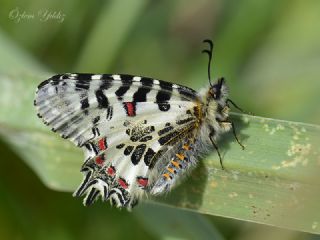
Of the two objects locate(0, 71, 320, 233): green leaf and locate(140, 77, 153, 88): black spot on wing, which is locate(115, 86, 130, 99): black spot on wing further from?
locate(0, 71, 320, 233): green leaf

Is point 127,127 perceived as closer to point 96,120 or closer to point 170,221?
point 96,120

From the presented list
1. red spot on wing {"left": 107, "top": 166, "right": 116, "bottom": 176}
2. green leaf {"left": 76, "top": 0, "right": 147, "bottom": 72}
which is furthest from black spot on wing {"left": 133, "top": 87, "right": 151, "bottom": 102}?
green leaf {"left": 76, "top": 0, "right": 147, "bottom": 72}

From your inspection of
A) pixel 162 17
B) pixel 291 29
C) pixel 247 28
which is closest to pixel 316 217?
pixel 247 28

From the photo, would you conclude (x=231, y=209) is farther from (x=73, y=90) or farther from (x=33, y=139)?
(x=33, y=139)

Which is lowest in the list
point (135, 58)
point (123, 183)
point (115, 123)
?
point (123, 183)

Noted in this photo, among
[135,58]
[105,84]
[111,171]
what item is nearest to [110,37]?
[135,58]

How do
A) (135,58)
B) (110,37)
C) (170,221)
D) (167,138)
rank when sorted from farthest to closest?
1. (135,58)
2. (110,37)
3. (170,221)
4. (167,138)
